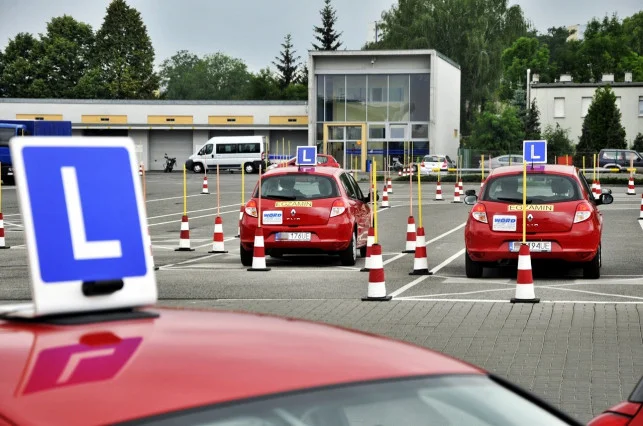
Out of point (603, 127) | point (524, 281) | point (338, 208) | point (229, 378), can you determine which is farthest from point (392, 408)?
point (603, 127)

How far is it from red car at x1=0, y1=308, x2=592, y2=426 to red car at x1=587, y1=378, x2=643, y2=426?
1.29 meters

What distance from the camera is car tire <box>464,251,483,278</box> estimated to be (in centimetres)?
1798

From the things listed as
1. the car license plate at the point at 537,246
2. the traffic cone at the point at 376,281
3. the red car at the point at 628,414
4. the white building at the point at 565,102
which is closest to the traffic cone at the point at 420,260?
the car license plate at the point at 537,246

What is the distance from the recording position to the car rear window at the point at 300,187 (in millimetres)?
20391

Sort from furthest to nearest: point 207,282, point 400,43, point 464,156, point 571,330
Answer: point 400,43
point 464,156
point 207,282
point 571,330

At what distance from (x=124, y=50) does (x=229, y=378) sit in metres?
122

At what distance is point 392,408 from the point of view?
2807 millimetres

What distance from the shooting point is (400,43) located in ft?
344

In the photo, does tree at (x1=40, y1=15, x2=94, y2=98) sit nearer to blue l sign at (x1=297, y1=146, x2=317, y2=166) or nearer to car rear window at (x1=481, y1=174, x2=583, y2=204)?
blue l sign at (x1=297, y1=146, x2=317, y2=166)

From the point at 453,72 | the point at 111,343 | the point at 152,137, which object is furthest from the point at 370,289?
the point at 152,137

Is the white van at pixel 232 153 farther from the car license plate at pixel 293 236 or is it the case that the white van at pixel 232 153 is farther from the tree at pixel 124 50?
the car license plate at pixel 293 236

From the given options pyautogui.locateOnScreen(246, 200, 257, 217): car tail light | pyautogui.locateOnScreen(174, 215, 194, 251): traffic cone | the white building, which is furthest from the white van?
pyautogui.locateOnScreen(246, 200, 257, 217): car tail light

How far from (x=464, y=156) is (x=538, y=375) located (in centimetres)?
6747

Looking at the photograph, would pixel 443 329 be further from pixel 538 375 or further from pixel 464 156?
pixel 464 156
